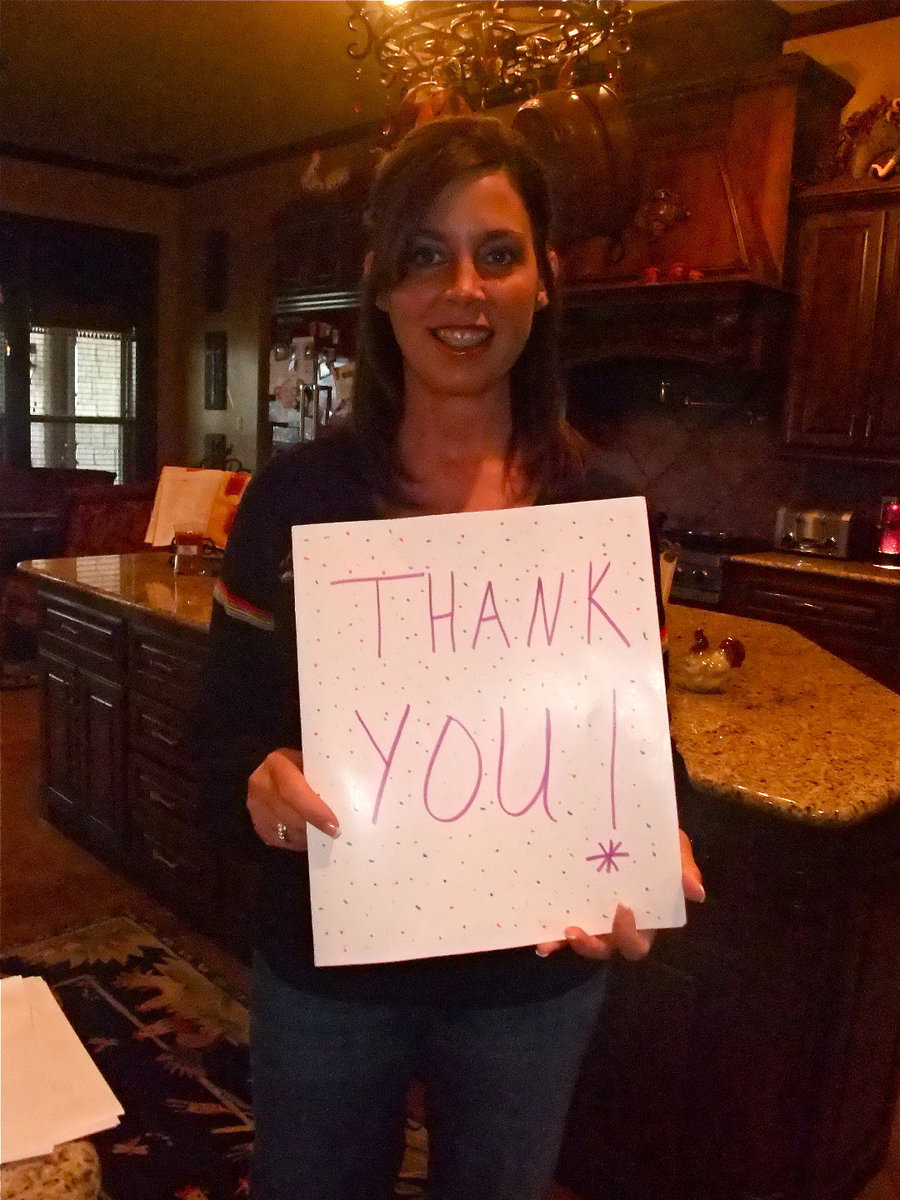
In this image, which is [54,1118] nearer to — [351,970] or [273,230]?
[351,970]

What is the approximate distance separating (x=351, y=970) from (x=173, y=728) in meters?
1.76

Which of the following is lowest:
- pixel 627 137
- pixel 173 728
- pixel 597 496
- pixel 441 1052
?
pixel 173 728

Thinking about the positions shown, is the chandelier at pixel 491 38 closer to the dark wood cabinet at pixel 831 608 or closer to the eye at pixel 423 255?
A: the eye at pixel 423 255

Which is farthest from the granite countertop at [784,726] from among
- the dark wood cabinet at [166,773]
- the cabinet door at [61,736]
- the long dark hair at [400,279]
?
the cabinet door at [61,736]

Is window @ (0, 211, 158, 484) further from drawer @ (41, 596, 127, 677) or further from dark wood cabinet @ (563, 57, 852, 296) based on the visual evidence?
dark wood cabinet @ (563, 57, 852, 296)

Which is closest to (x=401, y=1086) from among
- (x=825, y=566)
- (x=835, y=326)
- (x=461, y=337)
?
(x=461, y=337)

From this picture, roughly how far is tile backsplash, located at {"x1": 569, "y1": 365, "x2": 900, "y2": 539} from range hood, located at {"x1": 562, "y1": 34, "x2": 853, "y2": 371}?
0.43 meters

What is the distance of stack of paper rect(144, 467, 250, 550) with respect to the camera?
2.89 meters

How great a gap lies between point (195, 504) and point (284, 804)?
226cm

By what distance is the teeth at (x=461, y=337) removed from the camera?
0.86 meters

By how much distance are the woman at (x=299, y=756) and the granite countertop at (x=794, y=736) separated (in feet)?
1.03

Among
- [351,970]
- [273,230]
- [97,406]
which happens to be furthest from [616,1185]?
[97,406]

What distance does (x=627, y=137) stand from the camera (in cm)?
219

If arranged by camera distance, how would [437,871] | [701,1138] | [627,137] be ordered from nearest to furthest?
[437,871] < [701,1138] < [627,137]
